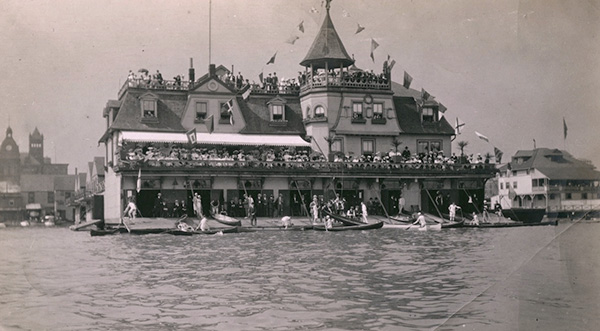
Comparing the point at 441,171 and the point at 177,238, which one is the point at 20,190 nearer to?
the point at 177,238

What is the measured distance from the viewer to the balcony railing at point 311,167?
26484 millimetres

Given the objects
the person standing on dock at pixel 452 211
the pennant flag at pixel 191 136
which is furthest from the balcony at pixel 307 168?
the person standing on dock at pixel 452 211

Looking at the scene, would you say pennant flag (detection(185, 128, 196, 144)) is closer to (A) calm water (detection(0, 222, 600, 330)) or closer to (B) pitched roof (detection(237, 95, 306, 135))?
(B) pitched roof (detection(237, 95, 306, 135))

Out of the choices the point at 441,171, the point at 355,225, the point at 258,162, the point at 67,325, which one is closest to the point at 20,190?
the point at 67,325

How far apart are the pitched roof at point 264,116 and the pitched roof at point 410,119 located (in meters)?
4.88

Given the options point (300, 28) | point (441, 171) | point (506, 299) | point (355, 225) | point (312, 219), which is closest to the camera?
point (300, 28)

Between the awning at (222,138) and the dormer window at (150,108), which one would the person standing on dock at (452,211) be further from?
the dormer window at (150,108)

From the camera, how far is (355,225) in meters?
24.8

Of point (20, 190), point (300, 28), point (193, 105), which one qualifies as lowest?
point (20, 190)

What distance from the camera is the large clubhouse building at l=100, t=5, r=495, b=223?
1034 inches

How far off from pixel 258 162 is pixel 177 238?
7.18 m

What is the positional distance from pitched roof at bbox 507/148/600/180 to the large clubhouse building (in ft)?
54.6

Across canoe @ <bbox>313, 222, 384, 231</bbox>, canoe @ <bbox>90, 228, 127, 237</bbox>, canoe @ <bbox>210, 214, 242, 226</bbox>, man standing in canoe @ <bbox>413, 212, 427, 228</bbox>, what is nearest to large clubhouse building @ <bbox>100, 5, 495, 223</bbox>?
canoe @ <bbox>210, 214, 242, 226</bbox>

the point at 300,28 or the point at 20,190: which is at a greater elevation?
the point at 300,28
